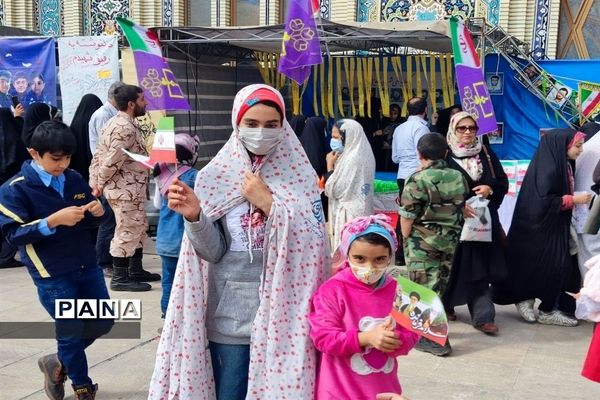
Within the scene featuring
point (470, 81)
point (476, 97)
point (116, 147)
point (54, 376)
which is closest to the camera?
point (54, 376)

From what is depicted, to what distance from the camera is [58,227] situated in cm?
387

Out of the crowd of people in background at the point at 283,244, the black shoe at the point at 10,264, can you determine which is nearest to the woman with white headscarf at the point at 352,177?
the crowd of people in background at the point at 283,244

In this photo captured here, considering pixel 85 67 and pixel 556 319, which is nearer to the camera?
pixel 556 319

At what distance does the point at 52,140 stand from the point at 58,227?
0.43 m

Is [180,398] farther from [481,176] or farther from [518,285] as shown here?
[518,285]

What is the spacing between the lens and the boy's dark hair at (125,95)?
6426 mm

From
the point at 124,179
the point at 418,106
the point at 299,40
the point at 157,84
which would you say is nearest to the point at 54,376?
the point at 124,179

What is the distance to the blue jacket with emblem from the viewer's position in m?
3.79

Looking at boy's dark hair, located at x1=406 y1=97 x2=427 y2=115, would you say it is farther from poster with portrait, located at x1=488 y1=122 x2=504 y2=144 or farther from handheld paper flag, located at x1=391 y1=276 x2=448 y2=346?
handheld paper flag, located at x1=391 y1=276 x2=448 y2=346

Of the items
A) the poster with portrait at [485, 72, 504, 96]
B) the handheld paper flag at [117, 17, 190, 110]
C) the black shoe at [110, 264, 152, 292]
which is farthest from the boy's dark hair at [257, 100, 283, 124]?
the poster with portrait at [485, 72, 504, 96]

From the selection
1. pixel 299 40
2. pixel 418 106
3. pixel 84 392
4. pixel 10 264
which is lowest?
pixel 10 264

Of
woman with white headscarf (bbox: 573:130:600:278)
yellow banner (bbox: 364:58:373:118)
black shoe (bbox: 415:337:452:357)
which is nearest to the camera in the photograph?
black shoe (bbox: 415:337:452:357)

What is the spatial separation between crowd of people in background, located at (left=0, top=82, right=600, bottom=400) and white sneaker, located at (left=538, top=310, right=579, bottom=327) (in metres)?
0.02

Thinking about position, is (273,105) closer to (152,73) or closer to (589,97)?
(152,73)
